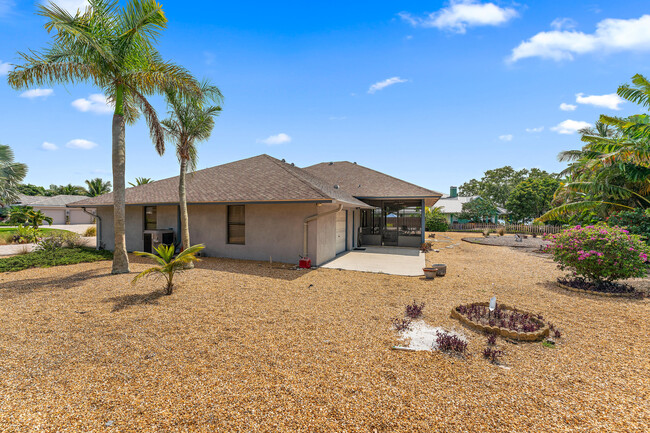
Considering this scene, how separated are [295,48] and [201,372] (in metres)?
12.1

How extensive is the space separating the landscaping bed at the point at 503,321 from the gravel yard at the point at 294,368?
214 millimetres

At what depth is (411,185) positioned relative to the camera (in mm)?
17375

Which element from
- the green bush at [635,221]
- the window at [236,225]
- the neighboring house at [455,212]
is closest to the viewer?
the green bush at [635,221]

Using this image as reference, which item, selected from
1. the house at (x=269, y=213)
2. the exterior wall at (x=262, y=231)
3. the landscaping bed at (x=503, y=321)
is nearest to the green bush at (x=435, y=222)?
the house at (x=269, y=213)

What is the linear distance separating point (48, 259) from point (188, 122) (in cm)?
754

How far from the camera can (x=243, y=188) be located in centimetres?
1186

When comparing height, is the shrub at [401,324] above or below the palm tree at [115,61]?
below

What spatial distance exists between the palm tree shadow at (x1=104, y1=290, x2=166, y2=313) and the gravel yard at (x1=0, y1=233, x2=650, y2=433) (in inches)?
2.3

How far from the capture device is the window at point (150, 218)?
13675mm

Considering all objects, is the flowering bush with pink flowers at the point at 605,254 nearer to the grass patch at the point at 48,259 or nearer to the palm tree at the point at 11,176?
the grass patch at the point at 48,259

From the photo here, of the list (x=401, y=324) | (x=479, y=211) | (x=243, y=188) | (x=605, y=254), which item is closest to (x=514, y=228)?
(x=479, y=211)

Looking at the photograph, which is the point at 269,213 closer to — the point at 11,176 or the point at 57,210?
the point at 11,176

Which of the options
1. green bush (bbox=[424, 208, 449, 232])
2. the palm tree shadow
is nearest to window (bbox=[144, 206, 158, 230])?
the palm tree shadow

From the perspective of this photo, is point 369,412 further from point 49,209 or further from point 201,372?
point 49,209
